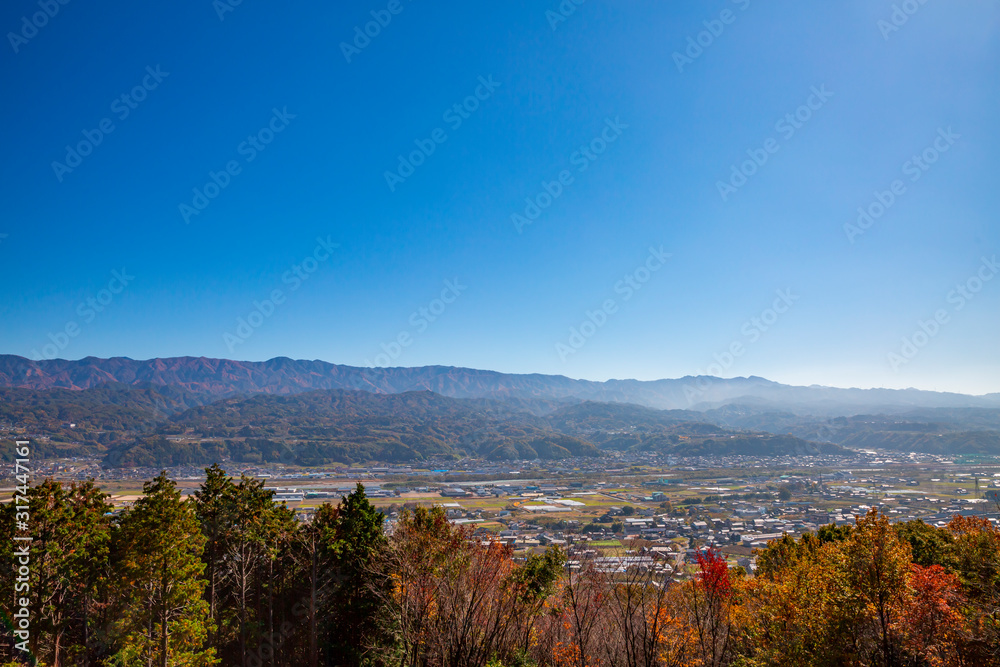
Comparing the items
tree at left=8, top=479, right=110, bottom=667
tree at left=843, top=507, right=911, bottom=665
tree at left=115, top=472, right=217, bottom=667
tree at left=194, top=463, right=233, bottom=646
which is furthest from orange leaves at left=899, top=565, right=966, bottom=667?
tree at left=8, top=479, right=110, bottom=667

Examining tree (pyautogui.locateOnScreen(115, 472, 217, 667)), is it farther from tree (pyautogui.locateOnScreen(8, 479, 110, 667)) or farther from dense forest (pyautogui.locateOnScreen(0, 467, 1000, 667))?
tree (pyautogui.locateOnScreen(8, 479, 110, 667))

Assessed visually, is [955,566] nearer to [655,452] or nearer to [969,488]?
[969,488]

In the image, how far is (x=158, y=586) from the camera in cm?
1379

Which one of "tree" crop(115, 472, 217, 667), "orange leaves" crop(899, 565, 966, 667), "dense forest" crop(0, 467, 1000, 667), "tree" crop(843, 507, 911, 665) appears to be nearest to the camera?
"orange leaves" crop(899, 565, 966, 667)

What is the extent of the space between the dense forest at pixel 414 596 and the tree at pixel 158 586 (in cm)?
5

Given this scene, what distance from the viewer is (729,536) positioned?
5350cm

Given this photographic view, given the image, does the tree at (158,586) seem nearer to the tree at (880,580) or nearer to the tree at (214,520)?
the tree at (214,520)

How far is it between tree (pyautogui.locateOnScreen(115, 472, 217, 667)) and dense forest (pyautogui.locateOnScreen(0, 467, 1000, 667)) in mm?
52

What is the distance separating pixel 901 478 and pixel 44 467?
181 metres

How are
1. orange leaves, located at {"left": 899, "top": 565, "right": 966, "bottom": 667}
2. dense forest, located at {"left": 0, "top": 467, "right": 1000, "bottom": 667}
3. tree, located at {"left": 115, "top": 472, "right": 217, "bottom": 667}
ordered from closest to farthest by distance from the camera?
orange leaves, located at {"left": 899, "top": 565, "right": 966, "bottom": 667}
dense forest, located at {"left": 0, "top": 467, "right": 1000, "bottom": 667}
tree, located at {"left": 115, "top": 472, "right": 217, "bottom": 667}

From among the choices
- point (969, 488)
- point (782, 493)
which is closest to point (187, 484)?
point (782, 493)

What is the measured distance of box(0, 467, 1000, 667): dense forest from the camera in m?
Answer: 10.2

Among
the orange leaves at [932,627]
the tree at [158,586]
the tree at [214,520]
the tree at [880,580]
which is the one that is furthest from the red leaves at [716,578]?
the tree at [214,520]

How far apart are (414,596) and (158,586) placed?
8412mm
